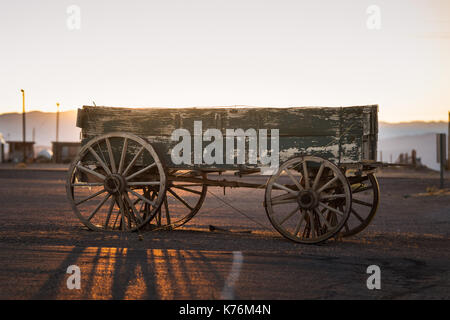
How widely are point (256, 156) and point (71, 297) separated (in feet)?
12.6

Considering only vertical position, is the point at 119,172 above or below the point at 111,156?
below

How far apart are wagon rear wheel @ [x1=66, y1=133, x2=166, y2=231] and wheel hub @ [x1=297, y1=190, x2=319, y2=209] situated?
6.95ft

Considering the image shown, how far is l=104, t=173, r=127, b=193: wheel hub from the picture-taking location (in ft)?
26.7

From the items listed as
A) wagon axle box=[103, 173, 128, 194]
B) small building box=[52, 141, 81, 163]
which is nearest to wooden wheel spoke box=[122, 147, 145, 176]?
wagon axle box=[103, 173, 128, 194]

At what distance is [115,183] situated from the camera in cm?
819

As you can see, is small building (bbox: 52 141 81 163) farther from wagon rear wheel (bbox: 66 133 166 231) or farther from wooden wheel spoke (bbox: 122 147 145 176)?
wooden wheel spoke (bbox: 122 147 145 176)

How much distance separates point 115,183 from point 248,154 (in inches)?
88.5

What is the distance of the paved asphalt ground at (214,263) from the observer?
190 inches

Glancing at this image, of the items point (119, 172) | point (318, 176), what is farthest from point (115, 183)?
point (318, 176)

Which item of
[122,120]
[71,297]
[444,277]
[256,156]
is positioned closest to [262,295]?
[71,297]

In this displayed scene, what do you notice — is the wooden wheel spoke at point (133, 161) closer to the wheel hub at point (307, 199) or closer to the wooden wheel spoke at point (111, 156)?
the wooden wheel spoke at point (111, 156)

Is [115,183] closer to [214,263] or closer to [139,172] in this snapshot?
[139,172]

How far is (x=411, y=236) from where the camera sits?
28.7 feet
